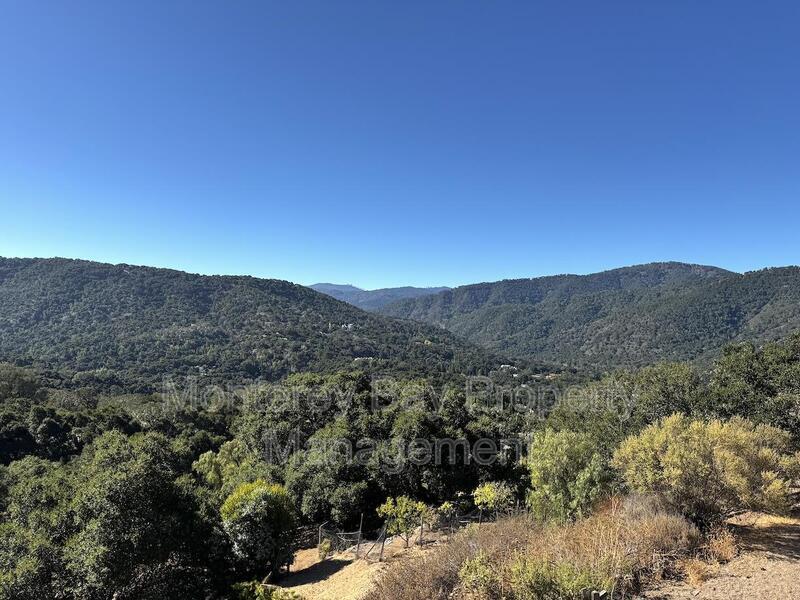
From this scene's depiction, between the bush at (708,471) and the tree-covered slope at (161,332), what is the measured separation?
11894 cm

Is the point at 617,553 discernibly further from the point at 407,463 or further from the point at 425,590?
the point at 407,463

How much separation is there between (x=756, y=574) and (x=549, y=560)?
176 inches

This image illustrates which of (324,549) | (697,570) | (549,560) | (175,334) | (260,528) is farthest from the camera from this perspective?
(175,334)

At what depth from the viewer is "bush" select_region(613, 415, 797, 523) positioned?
374 inches

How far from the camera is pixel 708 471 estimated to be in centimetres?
976

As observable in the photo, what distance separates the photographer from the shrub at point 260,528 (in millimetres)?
15523

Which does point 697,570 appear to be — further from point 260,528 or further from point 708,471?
point 260,528

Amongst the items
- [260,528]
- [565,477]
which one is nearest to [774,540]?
[565,477]

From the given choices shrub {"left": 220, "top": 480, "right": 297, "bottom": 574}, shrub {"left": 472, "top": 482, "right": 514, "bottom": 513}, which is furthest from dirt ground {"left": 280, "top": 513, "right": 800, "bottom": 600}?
shrub {"left": 472, "top": 482, "right": 514, "bottom": 513}

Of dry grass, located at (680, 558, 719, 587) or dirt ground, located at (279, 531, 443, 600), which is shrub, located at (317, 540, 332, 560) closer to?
dirt ground, located at (279, 531, 443, 600)

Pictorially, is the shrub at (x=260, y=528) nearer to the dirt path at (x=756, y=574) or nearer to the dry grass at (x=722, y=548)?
the dirt path at (x=756, y=574)

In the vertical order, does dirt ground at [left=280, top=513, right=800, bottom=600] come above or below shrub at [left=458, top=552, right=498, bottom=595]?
below

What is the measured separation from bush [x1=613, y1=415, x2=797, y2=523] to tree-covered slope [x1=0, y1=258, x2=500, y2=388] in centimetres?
11894

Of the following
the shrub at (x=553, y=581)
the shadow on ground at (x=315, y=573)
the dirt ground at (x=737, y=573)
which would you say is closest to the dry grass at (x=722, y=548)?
the dirt ground at (x=737, y=573)
